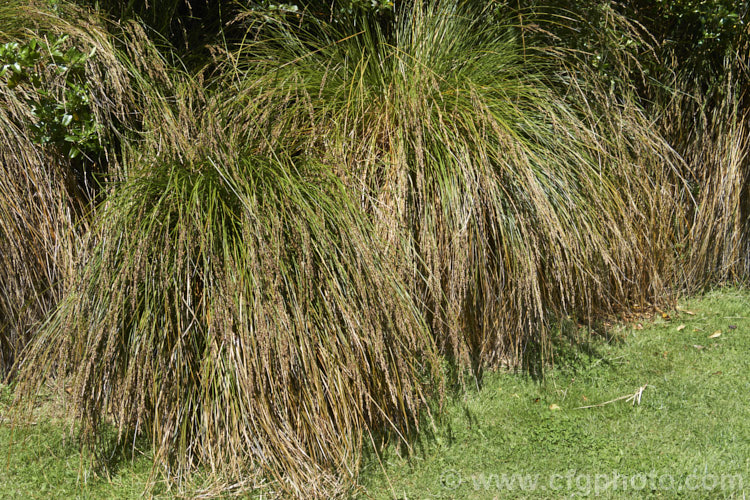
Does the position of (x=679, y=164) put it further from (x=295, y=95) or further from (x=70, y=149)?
(x=70, y=149)

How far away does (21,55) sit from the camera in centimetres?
317

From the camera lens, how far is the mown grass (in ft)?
9.93

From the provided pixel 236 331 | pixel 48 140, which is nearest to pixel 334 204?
pixel 236 331

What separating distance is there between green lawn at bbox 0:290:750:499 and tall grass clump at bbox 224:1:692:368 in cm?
30

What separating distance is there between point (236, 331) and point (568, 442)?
165 centimetres

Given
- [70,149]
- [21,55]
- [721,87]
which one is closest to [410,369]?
[70,149]

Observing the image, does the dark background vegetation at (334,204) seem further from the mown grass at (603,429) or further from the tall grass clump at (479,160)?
the mown grass at (603,429)

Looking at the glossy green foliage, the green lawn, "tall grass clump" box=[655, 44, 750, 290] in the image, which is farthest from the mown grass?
the glossy green foliage

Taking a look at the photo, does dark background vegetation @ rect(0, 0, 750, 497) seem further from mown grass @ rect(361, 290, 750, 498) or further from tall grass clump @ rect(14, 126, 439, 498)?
mown grass @ rect(361, 290, 750, 498)

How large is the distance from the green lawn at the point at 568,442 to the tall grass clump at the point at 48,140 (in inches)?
24.4

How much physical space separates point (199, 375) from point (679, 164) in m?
3.27

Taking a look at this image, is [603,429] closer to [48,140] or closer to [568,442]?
[568,442]

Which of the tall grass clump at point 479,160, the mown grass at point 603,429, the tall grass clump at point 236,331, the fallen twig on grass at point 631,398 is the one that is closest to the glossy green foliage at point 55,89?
the tall grass clump at point 236,331

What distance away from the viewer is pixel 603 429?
3.38 m
